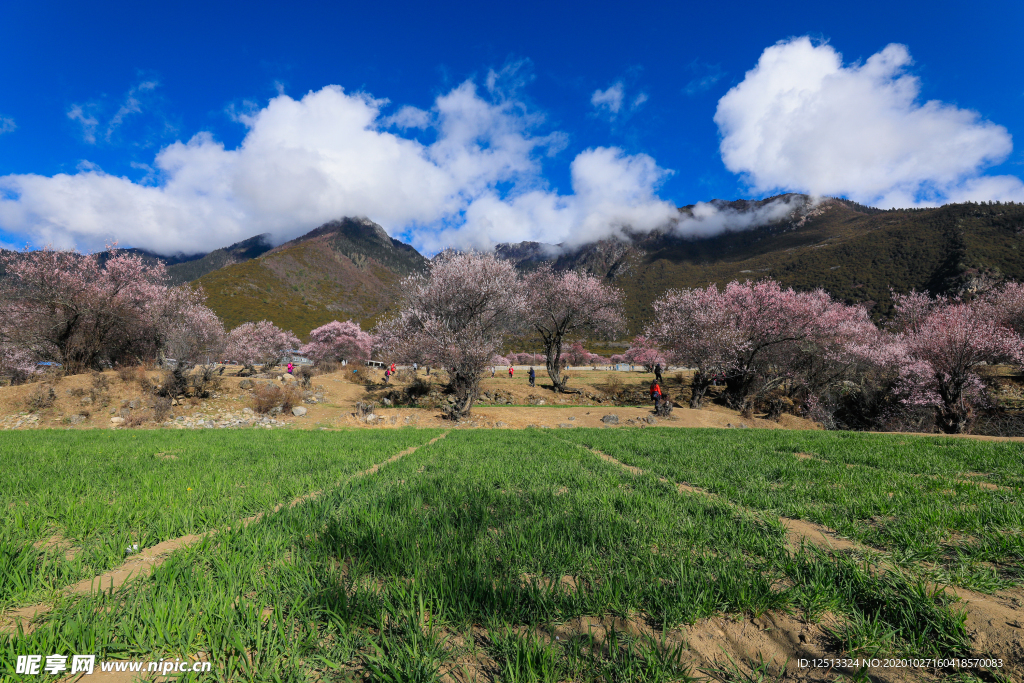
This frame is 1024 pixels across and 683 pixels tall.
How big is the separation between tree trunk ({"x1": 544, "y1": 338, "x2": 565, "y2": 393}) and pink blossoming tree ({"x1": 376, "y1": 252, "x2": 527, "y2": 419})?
6436 mm

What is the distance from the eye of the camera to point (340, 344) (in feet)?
178

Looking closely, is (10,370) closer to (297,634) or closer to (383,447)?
(383,447)

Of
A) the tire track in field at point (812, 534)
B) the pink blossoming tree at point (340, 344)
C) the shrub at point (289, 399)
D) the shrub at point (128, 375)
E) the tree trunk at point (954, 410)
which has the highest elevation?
the pink blossoming tree at point (340, 344)

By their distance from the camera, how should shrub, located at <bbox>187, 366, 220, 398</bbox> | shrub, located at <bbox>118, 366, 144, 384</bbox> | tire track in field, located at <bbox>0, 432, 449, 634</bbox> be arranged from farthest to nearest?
shrub, located at <bbox>187, 366, 220, 398</bbox>, shrub, located at <bbox>118, 366, 144, 384</bbox>, tire track in field, located at <bbox>0, 432, 449, 634</bbox>

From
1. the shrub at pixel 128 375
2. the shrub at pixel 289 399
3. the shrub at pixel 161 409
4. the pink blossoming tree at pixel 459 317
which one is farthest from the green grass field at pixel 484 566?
the shrub at pixel 128 375

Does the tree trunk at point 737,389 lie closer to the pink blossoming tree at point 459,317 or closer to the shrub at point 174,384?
the pink blossoming tree at point 459,317

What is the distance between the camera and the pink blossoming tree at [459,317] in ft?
68.1

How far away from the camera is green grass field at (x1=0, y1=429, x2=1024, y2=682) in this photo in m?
2.22

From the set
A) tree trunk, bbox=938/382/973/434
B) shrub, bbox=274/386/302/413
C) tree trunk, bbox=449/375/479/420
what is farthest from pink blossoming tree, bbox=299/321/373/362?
tree trunk, bbox=938/382/973/434

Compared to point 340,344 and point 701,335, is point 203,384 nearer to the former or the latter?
point 340,344

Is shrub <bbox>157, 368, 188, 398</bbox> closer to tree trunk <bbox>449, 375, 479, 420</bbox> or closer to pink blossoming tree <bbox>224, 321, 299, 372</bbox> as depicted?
tree trunk <bbox>449, 375, 479, 420</bbox>

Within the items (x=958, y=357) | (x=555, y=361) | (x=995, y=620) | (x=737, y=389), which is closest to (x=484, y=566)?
(x=995, y=620)

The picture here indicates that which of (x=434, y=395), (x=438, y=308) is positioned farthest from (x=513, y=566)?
(x=434, y=395)

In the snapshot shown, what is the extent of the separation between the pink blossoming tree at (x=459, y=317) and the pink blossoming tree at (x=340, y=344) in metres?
27.6
